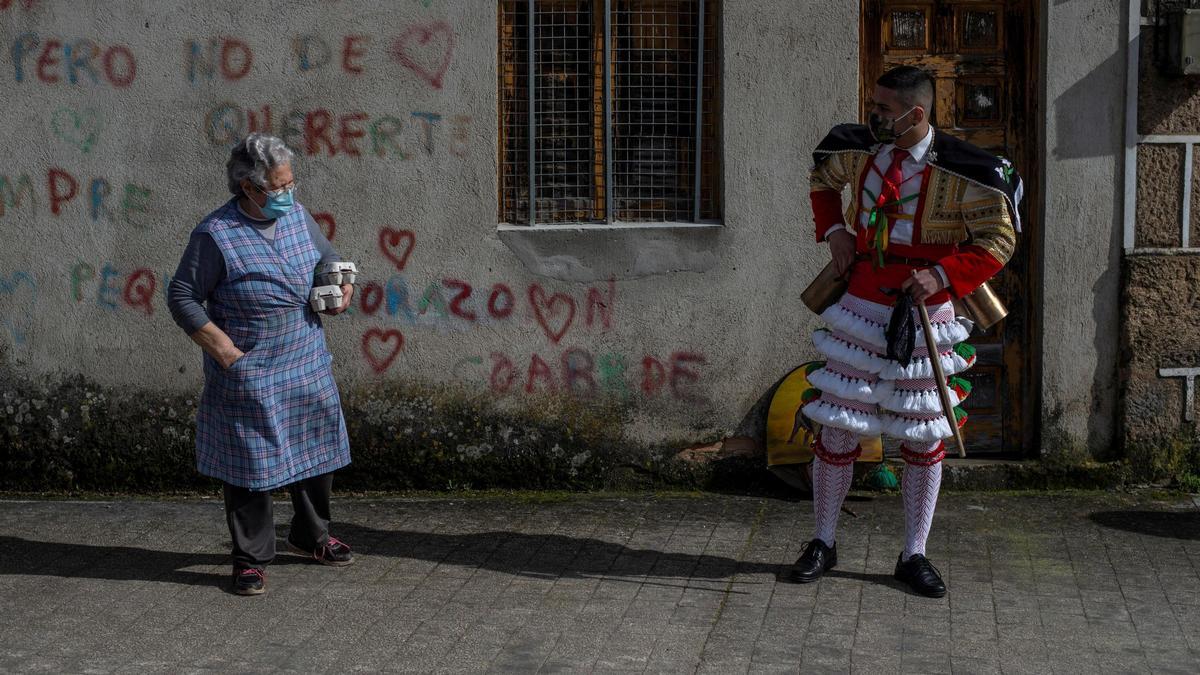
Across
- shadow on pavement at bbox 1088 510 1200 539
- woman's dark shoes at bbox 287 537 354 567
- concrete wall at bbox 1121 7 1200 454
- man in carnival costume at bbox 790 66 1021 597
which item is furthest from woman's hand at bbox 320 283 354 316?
concrete wall at bbox 1121 7 1200 454

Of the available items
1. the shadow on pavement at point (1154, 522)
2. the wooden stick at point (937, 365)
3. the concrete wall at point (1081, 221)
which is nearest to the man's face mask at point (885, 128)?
the wooden stick at point (937, 365)

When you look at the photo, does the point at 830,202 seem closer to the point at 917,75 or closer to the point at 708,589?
the point at 917,75

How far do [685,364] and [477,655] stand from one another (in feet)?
7.98

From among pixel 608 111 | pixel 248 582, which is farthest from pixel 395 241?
pixel 248 582

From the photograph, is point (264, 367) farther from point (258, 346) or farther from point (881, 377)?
point (881, 377)

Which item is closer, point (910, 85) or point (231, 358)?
point (910, 85)

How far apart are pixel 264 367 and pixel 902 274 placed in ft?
7.61

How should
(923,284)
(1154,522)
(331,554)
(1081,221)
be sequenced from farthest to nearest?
(1081,221) < (1154,522) < (331,554) < (923,284)

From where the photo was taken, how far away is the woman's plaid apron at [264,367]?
510cm

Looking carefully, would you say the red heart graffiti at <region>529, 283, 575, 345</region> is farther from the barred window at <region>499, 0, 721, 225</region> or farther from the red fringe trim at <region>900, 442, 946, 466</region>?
the red fringe trim at <region>900, 442, 946, 466</region>

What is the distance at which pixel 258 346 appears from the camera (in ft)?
16.9

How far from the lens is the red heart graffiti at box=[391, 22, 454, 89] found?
6516 millimetres

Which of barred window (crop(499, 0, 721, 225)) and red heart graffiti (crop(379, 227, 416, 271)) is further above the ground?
barred window (crop(499, 0, 721, 225))

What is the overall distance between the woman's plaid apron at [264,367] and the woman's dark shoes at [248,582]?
320 mm
